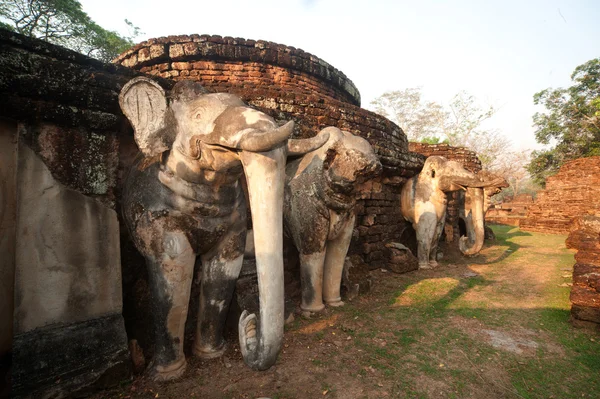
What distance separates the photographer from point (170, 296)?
187 cm

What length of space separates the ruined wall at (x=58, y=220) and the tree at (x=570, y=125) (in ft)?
88.0

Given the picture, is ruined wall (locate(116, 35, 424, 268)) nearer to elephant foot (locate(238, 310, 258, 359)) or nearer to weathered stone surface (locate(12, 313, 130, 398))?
elephant foot (locate(238, 310, 258, 359))

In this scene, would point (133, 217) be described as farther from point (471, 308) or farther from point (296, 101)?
point (471, 308)

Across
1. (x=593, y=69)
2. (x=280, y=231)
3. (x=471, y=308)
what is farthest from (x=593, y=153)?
(x=280, y=231)

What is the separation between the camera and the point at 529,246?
847 cm

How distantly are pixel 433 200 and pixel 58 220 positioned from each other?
5.30m

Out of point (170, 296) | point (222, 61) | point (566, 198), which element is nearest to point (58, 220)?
point (170, 296)

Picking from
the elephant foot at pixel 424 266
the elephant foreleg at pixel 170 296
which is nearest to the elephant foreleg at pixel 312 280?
the elephant foreleg at pixel 170 296

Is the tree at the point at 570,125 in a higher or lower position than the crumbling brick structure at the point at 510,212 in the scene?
higher

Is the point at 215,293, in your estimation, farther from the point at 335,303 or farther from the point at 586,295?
the point at 586,295

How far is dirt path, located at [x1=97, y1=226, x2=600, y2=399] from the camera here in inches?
78.3

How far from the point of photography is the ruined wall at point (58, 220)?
1.57 metres

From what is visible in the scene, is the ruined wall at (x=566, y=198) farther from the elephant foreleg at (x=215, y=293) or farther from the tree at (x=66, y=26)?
the tree at (x=66, y=26)

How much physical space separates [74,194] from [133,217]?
33 cm
